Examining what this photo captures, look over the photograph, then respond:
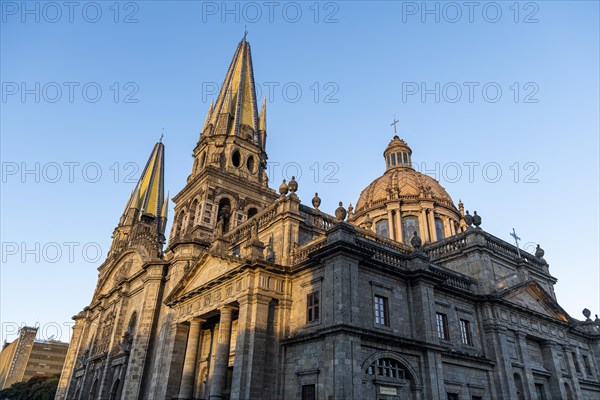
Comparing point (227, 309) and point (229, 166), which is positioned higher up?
point (229, 166)

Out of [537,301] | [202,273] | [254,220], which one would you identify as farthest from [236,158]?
[537,301]

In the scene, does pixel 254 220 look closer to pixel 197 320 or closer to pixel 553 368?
pixel 197 320

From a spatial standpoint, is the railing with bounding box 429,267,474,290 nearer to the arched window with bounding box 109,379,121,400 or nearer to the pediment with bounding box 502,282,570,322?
the pediment with bounding box 502,282,570,322

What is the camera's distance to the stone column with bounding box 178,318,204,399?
2350 centimetres

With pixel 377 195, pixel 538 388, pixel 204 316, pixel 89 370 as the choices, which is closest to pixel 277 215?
pixel 204 316

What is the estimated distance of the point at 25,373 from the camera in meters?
106

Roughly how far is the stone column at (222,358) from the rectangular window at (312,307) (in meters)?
4.15

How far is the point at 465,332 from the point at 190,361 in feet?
47.3

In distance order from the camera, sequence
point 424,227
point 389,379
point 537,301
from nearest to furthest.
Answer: point 389,379 < point 537,301 < point 424,227

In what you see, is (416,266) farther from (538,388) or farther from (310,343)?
(538,388)

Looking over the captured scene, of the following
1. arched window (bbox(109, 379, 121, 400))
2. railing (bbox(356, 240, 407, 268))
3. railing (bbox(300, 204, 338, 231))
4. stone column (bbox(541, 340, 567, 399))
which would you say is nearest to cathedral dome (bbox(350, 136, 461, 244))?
stone column (bbox(541, 340, 567, 399))

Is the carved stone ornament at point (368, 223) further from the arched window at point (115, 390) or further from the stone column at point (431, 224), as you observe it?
the arched window at point (115, 390)

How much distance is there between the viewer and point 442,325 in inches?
844

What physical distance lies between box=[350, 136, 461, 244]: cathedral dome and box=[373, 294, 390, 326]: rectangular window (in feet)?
62.6
